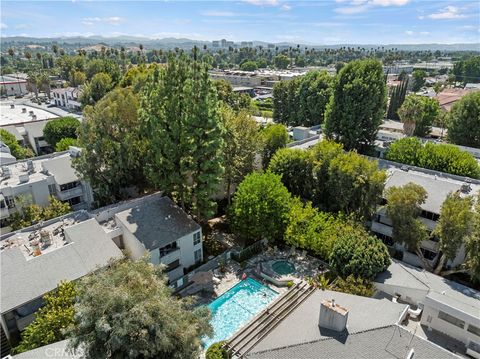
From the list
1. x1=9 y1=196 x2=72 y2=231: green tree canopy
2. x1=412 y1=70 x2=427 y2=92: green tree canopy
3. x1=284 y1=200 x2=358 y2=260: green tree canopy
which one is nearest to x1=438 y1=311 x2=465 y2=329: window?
x1=284 y1=200 x2=358 y2=260: green tree canopy

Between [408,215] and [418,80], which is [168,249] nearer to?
[408,215]

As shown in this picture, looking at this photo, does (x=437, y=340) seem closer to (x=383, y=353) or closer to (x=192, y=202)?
(x=383, y=353)

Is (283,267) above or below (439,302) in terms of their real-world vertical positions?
below

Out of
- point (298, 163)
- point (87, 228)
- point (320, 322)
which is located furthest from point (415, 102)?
point (87, 228)

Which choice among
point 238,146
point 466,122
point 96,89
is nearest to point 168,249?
point 238,146

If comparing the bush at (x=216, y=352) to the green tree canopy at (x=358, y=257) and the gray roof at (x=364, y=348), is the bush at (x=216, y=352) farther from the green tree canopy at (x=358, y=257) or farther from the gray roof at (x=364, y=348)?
the green tree canopy at (x=358, y=257)

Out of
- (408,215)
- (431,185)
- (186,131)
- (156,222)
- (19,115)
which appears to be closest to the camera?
(408,215)
